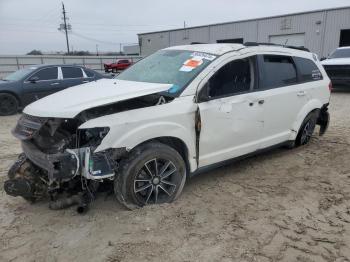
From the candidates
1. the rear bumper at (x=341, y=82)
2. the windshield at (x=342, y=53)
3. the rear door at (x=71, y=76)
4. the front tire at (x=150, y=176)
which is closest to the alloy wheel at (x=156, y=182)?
the front tire at (x=150, y=176)

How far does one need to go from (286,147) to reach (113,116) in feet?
11.9

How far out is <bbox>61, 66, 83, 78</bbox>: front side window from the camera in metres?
11.0

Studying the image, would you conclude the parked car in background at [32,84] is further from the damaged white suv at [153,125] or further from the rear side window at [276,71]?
the rear side window at [276,71]

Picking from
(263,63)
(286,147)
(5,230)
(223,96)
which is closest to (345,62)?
(286,147)

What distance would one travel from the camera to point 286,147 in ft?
20.2

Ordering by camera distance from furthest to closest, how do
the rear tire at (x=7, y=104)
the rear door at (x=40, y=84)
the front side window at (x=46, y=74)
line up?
the front side window at (x=46, y=74) → the rear door at (x=40, y=84) → the rear tire at (x=7, y=104)

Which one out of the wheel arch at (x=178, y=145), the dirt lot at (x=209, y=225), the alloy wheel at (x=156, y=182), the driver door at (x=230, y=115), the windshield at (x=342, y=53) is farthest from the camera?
the windshield at (x=342, y=53)

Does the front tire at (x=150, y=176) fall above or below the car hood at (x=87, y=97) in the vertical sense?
below

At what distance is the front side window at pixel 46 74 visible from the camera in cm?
1052

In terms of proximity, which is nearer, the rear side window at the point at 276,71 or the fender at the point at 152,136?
the fender at the point at 152,136

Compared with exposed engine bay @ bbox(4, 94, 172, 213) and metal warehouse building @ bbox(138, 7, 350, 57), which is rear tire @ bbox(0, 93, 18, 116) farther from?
metal warehouse building @ bbox(138, 7, 350, 57)

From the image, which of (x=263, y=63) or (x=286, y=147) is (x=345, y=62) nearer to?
(x=286, y=147)

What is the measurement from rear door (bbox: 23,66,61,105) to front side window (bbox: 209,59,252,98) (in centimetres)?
729

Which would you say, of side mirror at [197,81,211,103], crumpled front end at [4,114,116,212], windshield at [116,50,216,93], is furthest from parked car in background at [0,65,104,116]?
side mirror at [197,81,211,103]
